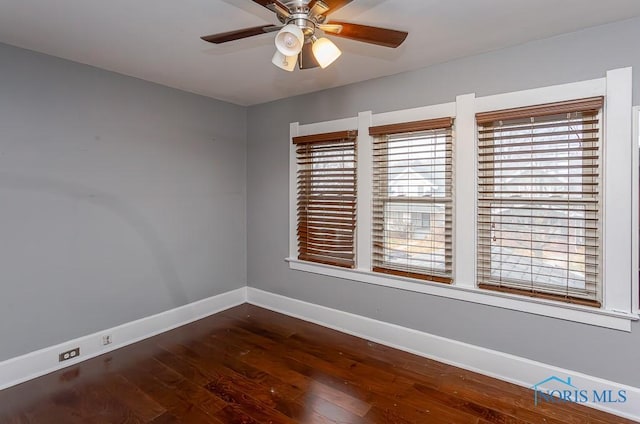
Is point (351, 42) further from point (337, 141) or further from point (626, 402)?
point (626, 402)

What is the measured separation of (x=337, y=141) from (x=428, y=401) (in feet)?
7.70

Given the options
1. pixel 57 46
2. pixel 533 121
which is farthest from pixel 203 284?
pixel 533 121

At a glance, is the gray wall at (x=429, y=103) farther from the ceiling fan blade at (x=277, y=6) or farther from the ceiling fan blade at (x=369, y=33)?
the ceiling fan blade at (x=277, y=6)

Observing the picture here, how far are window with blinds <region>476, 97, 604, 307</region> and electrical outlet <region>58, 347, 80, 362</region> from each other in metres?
3.31

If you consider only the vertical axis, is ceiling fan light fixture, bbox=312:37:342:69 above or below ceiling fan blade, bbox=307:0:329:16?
below

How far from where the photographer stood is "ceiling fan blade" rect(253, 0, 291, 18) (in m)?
1.47

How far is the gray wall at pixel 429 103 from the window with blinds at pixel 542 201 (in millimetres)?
216

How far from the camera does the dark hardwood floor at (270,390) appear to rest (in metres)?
2.11

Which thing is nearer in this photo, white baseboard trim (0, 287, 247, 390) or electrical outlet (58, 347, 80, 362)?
white baseboard trim (0, 287, 247, 390)

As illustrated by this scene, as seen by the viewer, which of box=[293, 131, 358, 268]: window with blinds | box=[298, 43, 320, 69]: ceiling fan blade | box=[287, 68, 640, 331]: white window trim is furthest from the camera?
box=[293, 131, 358, 268]: window with blinds

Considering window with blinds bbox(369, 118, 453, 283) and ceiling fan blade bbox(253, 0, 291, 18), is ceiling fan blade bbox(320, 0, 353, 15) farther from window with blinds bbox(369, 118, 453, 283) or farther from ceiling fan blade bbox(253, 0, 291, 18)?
window with blinds bbox(369, 118, 453, 283)

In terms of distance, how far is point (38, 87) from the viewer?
8.32 ft

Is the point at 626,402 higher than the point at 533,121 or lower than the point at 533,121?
lower

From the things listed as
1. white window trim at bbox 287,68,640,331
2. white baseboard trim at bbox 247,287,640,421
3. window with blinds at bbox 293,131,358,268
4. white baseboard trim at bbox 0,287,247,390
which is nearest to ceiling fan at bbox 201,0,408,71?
white window trim at bbox 287,68,640,331
